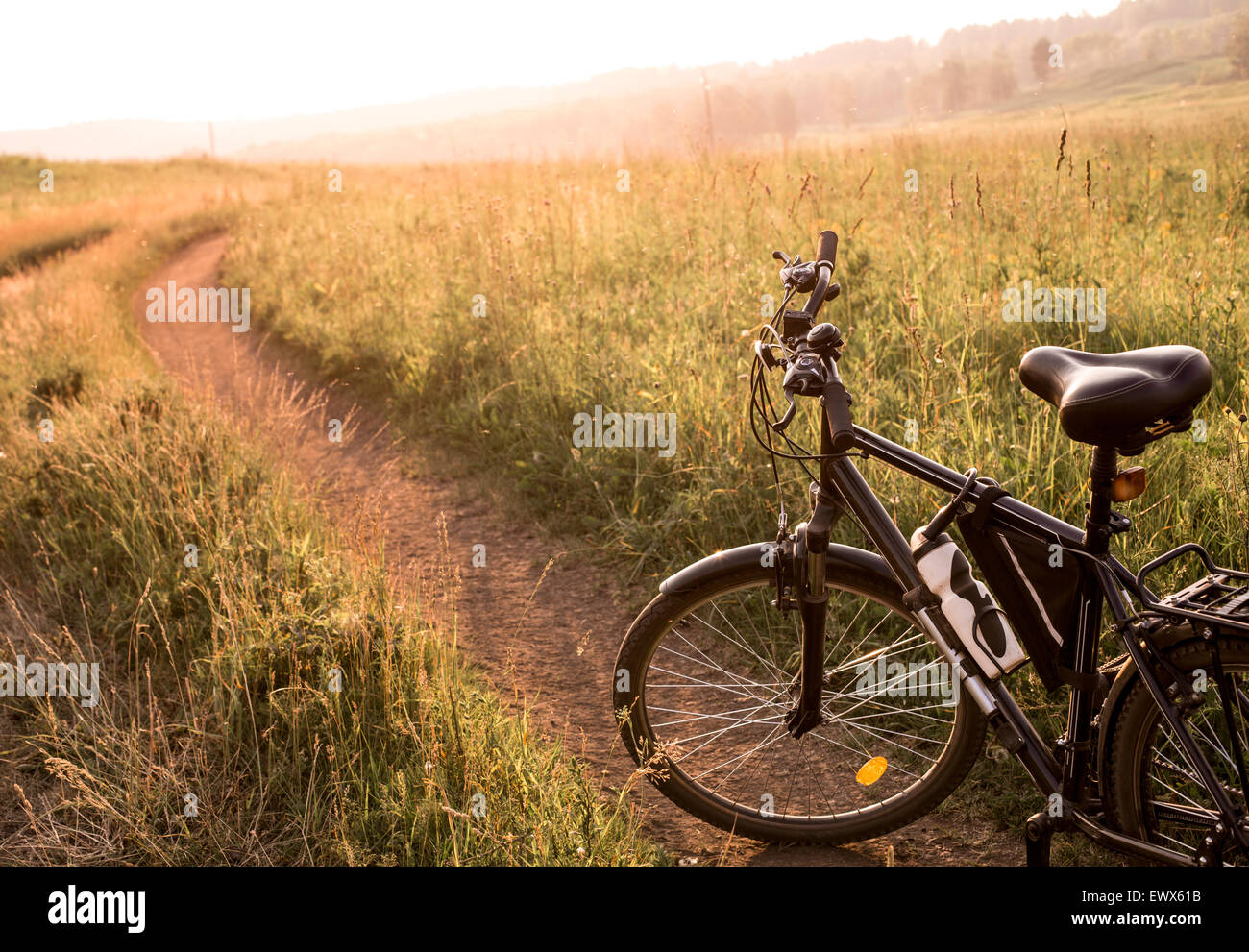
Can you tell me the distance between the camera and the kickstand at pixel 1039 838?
245 centimetres

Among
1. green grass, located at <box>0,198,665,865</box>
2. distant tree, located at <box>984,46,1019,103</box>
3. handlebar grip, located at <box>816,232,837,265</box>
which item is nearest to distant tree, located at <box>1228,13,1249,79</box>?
handlebar grip, located at <box>816,232,837,265</box>

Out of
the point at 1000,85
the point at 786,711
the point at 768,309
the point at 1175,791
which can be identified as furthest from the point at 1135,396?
the point at 1000,85

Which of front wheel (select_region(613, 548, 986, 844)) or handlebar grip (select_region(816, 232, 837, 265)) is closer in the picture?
handlebar grip (select_region(816, 232, 837, 265))

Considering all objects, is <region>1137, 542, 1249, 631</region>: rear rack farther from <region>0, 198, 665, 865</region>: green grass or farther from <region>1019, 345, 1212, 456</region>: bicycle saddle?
<region>0, 198, 665, 865</region>: green grass


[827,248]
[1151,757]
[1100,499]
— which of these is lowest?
[1151,757]

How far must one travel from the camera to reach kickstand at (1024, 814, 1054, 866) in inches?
96.3

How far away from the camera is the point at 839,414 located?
2420mm

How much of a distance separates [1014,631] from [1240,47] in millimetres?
10216

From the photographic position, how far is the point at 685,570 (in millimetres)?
2889

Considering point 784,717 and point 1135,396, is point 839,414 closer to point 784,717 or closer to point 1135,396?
point 1135,396

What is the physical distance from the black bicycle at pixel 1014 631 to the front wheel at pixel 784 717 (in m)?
0.01

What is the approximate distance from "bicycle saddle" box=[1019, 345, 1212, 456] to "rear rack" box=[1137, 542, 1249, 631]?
1.02 feet

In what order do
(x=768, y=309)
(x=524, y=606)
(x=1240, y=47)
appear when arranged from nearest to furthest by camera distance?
(x=524, y=606)
(x=768, y=309)
(x=1240, y=47)

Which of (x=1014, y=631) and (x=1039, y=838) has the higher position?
(x=1014, y=631)
